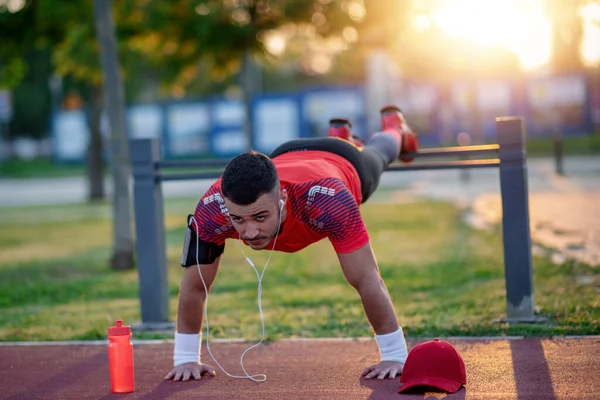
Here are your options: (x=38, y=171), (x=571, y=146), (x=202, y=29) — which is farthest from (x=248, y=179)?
(x=38, y=171)

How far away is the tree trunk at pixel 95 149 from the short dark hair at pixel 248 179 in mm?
17411

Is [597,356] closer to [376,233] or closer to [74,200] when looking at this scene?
[376,233]

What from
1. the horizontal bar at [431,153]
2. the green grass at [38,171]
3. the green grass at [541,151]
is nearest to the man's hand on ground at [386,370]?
the horizontal bar at [431,153]

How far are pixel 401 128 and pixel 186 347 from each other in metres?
3.00

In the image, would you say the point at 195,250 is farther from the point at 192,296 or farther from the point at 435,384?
the point at 435,384

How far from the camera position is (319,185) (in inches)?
194

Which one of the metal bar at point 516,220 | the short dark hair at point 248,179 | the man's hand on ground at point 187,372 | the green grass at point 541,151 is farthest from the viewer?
the green grass at point 541,151

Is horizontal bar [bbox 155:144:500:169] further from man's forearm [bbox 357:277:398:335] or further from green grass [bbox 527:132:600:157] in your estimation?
green grass [bbox 527:132:600:157]

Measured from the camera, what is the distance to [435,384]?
475 centimetres

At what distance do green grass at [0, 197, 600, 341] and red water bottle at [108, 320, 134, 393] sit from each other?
63.9 inches

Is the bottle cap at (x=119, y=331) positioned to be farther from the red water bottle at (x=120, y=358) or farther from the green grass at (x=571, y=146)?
the green grass at (x=571, y=146)

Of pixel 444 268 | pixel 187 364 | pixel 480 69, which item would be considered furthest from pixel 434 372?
pixel 480 69

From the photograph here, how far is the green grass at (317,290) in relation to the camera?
6.95m

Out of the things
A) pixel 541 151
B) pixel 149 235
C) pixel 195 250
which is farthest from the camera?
pixel 541 151
